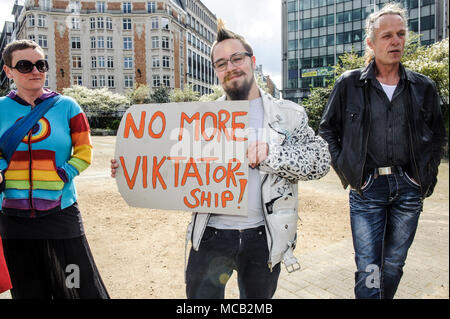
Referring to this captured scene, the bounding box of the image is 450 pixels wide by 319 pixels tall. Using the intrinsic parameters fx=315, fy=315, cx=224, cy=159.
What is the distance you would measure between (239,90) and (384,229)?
1.43 meters

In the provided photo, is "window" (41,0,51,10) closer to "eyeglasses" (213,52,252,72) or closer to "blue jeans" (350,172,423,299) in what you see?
"eyeglasses" (213,52,252,72)

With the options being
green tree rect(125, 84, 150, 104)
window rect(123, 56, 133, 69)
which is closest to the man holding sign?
green tree rect(125, 84, 150, 104)

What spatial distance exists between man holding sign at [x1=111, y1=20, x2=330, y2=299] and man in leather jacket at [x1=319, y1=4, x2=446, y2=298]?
636mm

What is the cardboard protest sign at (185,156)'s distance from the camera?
68.7 inches

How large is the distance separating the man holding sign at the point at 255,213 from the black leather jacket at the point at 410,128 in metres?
0.59

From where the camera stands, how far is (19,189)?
1.98 m

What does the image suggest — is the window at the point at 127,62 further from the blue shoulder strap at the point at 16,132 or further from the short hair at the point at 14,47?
the blue shoulder strap at the point at 16,132

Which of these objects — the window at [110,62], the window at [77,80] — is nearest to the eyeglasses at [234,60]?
the window at [77,80]

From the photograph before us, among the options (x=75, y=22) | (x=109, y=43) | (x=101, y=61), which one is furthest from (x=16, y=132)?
(x=101, y=61)

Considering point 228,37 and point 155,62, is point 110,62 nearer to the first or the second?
point 155,62

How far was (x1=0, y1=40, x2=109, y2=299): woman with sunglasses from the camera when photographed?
1985mm
